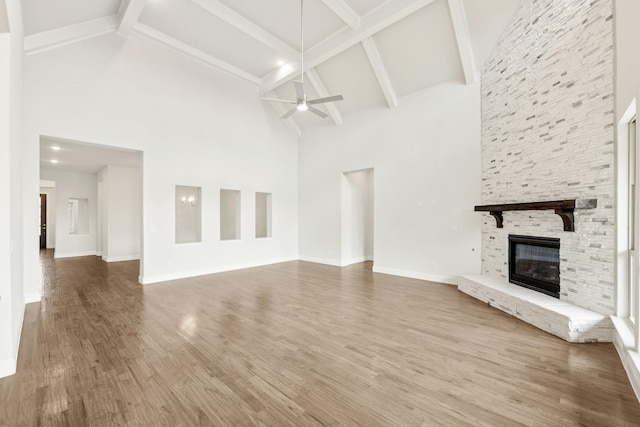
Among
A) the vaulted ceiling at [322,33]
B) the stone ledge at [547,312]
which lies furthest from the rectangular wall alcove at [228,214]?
the stone ledge at [547,312]

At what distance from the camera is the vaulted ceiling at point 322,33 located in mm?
4504

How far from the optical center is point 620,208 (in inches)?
118

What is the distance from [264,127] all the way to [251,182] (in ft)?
5.44

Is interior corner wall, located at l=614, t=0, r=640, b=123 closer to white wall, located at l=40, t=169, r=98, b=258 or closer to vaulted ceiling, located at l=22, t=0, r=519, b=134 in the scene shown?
vaulted ceiling, located at l=22, t=0, r=519, b=134

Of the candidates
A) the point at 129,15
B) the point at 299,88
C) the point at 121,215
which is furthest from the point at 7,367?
the point at 121,215

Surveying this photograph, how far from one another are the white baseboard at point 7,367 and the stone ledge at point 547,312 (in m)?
5.46

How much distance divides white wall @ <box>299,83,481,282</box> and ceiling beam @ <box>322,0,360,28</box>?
6.60 ft

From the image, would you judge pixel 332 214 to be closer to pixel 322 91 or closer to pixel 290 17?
pixel 322 91

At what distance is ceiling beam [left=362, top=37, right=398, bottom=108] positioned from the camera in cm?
554

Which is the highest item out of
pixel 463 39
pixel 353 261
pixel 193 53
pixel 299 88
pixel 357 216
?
pixel 193 53

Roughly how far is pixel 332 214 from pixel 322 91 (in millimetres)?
3260

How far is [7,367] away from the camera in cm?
237

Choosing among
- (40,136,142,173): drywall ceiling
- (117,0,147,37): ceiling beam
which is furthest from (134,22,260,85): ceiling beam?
(40,136,142,173): drywall ceiling

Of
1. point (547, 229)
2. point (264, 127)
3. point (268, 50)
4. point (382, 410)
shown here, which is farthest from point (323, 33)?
point (382, 410)
